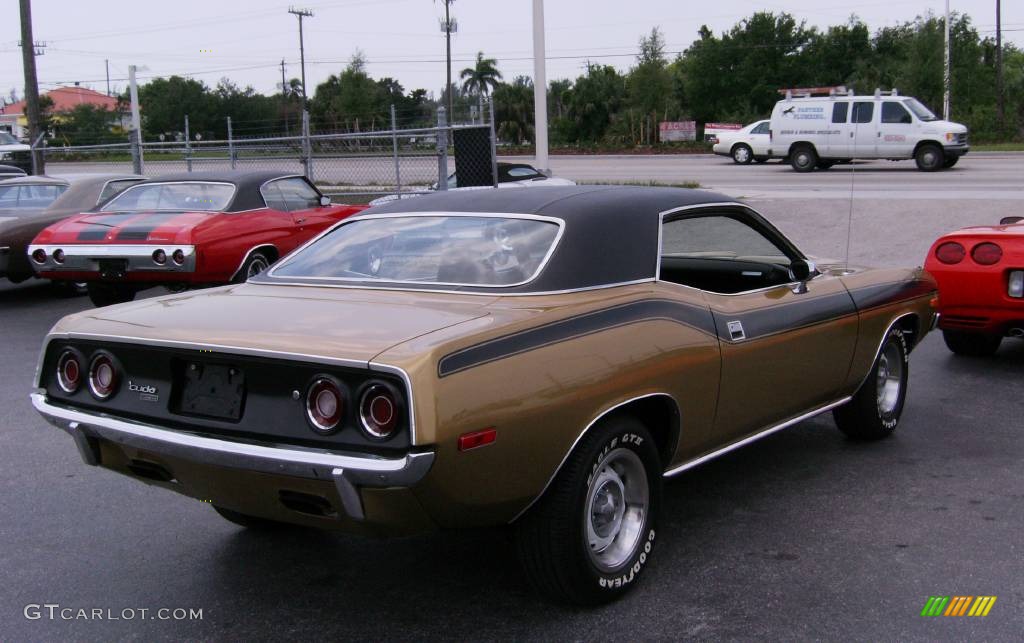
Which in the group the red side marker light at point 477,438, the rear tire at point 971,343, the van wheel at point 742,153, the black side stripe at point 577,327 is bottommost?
the rear tire at point 971,343

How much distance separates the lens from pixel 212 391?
3309 mm

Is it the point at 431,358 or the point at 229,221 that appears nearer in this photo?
the point at 431,358

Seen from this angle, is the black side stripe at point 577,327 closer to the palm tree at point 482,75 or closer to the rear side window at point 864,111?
the rear side window at point 864,111

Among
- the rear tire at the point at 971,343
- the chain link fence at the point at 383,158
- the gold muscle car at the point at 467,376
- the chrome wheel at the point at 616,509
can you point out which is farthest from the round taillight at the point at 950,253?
the chain link fence at the point at 383,158

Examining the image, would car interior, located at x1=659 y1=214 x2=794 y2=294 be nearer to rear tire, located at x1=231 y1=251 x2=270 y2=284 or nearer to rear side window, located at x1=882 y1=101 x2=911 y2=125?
rear tire, located at x1=231 y1=251 x2=270 y2=284

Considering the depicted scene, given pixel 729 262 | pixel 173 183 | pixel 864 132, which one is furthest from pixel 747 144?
pixel 729 262

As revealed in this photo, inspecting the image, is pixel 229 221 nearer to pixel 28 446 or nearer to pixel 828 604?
pixel 28 446

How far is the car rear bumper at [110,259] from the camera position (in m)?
9.02

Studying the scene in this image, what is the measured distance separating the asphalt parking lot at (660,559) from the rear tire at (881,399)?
11 centimetres

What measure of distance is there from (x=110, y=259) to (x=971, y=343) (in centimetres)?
720

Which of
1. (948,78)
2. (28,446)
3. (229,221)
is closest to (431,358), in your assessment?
(28,446)

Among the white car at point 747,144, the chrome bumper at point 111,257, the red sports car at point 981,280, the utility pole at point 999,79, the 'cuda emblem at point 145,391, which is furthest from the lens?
the utility pole at point 999,79

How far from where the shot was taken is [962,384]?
684 cm

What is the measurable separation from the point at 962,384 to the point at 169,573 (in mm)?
5218
